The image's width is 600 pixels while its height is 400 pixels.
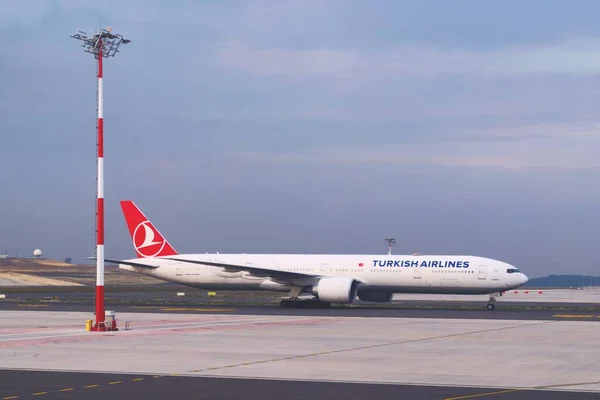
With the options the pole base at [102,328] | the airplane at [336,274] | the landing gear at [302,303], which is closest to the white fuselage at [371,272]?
the airplane at [336,274]

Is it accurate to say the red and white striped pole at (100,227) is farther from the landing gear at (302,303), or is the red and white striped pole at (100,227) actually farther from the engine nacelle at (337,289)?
the landing gear at (302,303)

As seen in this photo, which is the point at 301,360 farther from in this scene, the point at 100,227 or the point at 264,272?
the point at 264,272

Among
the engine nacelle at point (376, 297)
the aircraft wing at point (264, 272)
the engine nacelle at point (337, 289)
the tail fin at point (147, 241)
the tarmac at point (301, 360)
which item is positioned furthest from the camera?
the tail fin at point (147, 241)

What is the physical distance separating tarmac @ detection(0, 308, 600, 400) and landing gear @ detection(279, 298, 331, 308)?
14.7 meters

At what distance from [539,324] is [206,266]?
2592 centimetres

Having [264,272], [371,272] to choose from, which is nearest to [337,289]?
[371,272]

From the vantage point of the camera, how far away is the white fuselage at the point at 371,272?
53.8 metres

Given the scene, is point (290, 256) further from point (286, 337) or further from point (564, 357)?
point (564, 357)

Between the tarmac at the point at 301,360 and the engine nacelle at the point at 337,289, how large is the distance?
40.9ft

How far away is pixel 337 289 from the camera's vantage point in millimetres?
52438

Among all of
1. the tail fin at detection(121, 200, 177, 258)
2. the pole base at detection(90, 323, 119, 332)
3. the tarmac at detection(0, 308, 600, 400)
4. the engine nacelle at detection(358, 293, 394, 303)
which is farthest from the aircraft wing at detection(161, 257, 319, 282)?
the pole base at detection(90, 323, 119, 332)

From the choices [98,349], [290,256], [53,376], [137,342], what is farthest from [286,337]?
[290,256]

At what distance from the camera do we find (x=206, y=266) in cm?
5847

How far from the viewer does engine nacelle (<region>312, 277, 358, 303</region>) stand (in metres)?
52.3
